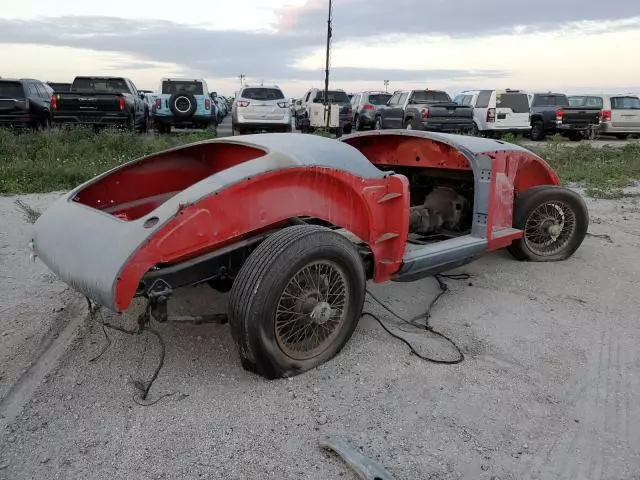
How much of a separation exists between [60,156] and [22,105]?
5298mm

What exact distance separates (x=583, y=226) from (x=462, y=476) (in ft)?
12.2

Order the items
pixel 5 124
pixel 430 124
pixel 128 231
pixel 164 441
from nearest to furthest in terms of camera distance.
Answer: pixel 164 441 < pixel 128 231 < pixel 5 124 < pixel 430 124

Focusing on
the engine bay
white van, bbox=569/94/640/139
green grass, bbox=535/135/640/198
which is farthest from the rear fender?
white van, bbox=569/94/640/139

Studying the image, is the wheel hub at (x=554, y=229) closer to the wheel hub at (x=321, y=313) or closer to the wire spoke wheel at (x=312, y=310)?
the wire spoke wheel at (x=312, y=310)

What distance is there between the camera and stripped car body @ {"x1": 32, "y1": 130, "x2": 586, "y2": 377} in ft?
9.45

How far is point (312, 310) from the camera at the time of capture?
125 inches

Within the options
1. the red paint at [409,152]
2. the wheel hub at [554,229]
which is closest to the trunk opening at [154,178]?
the red paint at [409,152]

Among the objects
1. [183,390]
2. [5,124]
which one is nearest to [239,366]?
[183,390]

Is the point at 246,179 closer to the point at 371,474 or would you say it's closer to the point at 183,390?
the point at 183,390

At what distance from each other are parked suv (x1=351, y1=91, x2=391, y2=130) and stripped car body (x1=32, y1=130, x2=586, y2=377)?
56.4 ft

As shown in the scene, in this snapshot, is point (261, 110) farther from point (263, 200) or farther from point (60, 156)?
point (263, 200)

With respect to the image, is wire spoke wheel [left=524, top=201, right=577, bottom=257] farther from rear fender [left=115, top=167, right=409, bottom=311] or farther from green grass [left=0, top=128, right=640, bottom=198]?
green grass [left=0, top=128, right=640, bottom=198]

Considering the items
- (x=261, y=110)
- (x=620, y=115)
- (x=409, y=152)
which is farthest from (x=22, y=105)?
(x=620, y=115)

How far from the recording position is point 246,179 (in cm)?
303
